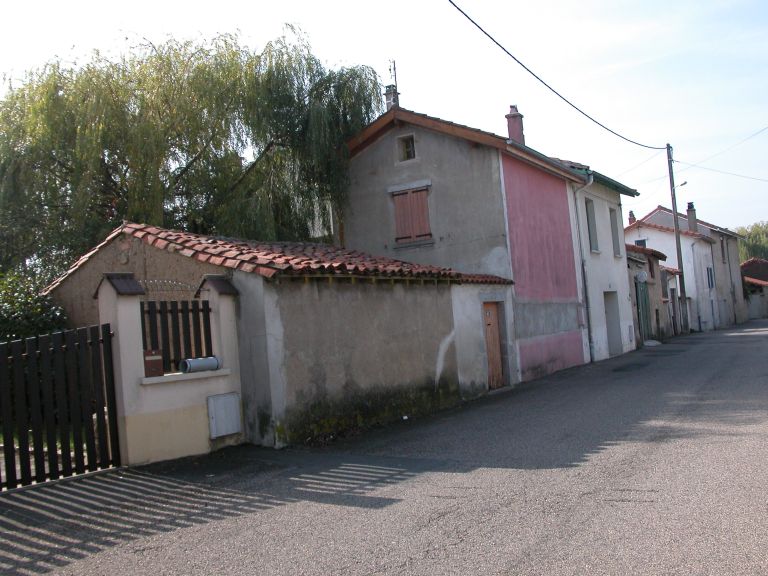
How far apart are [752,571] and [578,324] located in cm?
1591

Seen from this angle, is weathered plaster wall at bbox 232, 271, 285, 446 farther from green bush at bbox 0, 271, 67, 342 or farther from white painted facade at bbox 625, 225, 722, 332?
white painted facade at bbox 625, 225, 722, 332

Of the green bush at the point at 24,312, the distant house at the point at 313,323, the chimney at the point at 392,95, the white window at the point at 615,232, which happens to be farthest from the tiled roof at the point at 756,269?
the green bush at the point at 24,312

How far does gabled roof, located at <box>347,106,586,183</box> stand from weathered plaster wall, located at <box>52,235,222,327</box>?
742 centimetres

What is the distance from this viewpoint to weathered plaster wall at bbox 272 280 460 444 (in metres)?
9.03

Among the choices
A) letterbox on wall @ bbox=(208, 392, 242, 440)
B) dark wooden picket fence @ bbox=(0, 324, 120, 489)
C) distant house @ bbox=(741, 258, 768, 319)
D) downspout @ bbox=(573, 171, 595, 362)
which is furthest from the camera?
distant house @ bbox=(741, 258, 768, 319)

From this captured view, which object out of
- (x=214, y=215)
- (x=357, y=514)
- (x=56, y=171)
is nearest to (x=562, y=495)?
(x=357, y=514)

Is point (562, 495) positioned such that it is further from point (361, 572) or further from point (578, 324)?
point (578, 324)

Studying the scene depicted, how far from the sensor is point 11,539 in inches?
207

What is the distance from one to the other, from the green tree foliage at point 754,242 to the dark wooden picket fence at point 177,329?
267 feet

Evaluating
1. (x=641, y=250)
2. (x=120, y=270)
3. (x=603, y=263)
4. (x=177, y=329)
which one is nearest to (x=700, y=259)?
(x=641, y=250)

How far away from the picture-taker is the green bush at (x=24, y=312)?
11.1 metres

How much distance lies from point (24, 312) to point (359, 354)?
18.2ft

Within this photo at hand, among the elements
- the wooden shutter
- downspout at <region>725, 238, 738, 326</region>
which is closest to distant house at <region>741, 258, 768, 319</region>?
downspout at <region>725, 238, 738, 326</region>

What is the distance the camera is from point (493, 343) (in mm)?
14984
